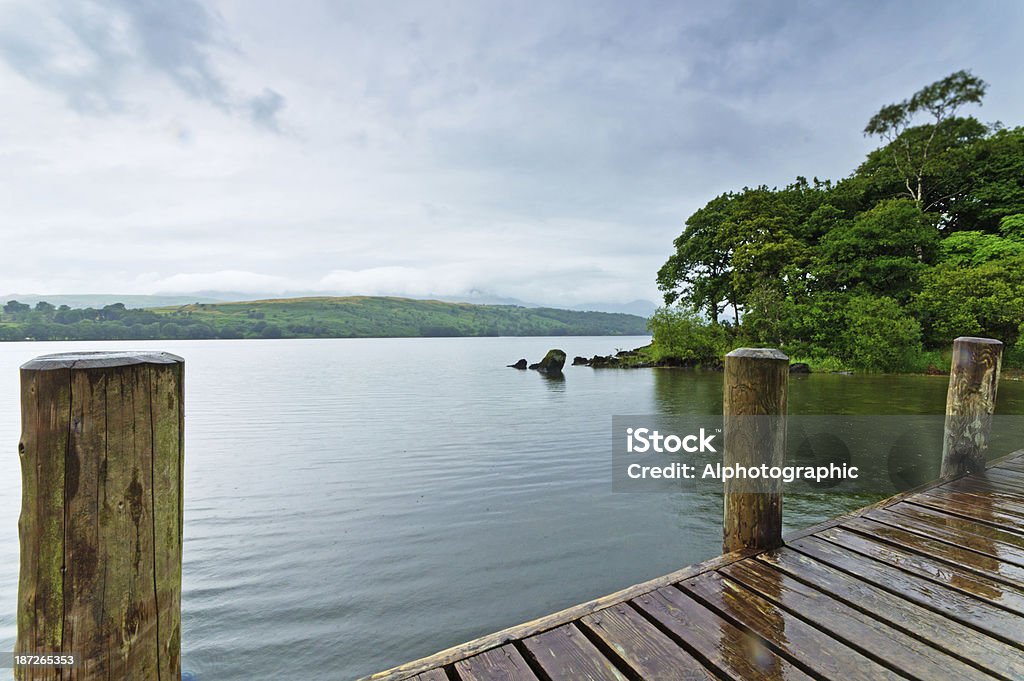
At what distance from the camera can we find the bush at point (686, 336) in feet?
114

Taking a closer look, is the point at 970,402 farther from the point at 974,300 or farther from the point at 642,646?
the point at 974,300

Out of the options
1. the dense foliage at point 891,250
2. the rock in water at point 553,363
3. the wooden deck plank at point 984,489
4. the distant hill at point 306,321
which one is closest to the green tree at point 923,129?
the dense foliage at point 891,250

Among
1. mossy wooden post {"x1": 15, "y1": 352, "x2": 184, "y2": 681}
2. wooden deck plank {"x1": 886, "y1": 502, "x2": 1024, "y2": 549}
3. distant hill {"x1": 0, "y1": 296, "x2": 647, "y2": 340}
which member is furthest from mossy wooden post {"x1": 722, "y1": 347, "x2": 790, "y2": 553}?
distant hill {"x1": 0, "y1": 296, "x2": 647, "y2": 340}

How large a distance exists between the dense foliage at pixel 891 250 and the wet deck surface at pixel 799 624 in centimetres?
2806

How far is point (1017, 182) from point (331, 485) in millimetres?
40306

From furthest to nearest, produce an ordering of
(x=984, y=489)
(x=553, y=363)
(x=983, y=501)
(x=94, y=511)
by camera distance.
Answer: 1. (x=553, y=363)
2. (x=984, y=489)
3. (x=983, y=501)
4. (x=94, y=511)

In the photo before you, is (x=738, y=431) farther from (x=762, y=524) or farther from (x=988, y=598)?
(x=988, y=598)

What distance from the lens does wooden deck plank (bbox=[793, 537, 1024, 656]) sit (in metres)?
2.63

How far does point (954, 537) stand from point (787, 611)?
2.24 meters

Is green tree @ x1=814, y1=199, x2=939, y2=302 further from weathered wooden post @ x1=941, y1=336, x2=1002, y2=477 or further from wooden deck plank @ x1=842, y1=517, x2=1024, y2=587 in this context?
wooden deck plank @ x1=842, y1=517, x2=1024, y2=587

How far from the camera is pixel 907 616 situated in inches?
108

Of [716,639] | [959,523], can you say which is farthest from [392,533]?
[959,523]

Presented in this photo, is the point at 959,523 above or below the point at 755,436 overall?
below

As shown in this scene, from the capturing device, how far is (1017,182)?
1131 inches
